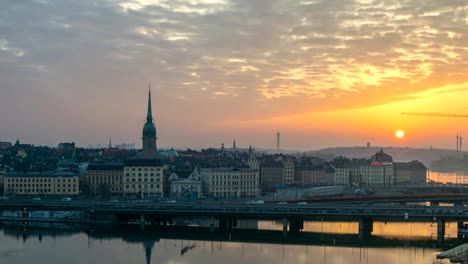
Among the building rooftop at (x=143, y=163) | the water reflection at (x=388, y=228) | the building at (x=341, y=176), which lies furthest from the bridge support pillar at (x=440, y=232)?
the building at (x=341, y=176)

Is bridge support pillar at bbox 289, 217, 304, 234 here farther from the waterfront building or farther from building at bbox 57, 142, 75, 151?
building at bbox 57, 142, 75, 151

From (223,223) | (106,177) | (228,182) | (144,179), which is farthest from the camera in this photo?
(228,182)

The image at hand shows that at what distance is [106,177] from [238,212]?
38019 millimetres

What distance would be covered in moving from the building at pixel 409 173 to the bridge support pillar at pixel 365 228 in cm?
7794

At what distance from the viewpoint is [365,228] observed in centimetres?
5703

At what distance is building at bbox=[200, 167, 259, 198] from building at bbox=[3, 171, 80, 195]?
16.8 meters

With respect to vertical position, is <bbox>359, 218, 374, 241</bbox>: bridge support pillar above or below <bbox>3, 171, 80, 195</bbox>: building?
below

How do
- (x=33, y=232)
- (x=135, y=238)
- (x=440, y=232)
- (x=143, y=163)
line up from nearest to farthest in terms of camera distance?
(x=440, y=232), (x=135, y=238), (x=33, y=232), (x=143, y=163)

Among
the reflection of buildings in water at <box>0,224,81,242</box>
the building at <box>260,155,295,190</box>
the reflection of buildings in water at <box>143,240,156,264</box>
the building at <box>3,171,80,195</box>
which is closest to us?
the reflection of buildings in water at <box>143,240,156,264</box>

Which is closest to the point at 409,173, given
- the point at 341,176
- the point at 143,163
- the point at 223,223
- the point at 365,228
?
the point at 341,176

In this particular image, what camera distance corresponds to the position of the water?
45281 millimetres

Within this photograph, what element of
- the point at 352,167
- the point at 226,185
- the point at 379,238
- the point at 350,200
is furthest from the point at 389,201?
the point at 352,167

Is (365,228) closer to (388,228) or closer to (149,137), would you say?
(388,228)

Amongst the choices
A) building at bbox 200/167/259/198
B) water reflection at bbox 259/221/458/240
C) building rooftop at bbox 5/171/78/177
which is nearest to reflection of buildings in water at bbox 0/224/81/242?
water reflection at bbox 259/221/458/240
